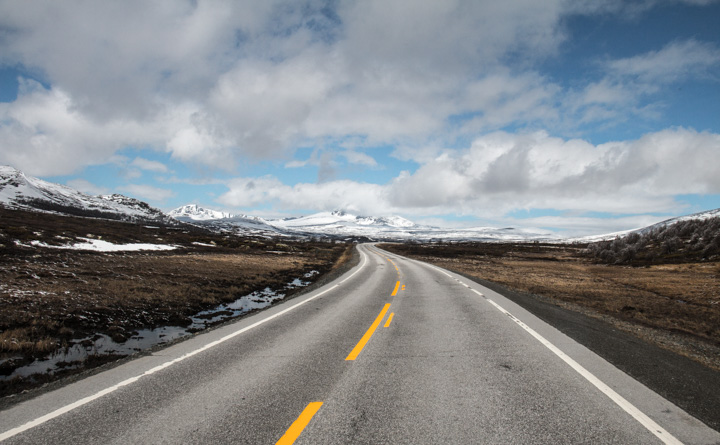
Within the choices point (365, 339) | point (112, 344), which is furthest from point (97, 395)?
point (365, 339)

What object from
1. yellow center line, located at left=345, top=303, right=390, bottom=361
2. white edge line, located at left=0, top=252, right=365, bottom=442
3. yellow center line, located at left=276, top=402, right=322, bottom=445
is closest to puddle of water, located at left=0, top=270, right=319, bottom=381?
white edge line, located at left=0, top=252, right=365, bottom=442

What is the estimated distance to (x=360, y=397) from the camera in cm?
494

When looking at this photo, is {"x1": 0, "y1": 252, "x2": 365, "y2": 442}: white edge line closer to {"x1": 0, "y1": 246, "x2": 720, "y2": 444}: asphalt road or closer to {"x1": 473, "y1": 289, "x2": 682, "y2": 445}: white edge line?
{"x1": 0, "y1": 246, "x2": 720, "y2": 444}: asphalt road

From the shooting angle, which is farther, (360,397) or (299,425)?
(360,397)

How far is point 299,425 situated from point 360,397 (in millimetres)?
1123

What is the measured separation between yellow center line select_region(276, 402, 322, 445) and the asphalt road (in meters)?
0.02

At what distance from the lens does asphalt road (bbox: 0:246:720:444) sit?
4.01 metres

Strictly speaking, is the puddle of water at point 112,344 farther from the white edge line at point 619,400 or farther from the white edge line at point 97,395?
the white edge line at point 619,400

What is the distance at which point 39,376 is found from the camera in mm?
6594

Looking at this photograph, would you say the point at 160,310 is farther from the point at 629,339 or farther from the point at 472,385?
the point at 629,339

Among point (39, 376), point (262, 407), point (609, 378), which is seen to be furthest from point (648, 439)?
point (39, 376)

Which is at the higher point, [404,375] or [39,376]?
[404,375]

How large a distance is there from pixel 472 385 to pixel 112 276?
20.5 metres

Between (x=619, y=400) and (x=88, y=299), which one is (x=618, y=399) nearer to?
(x=619, y=400)
